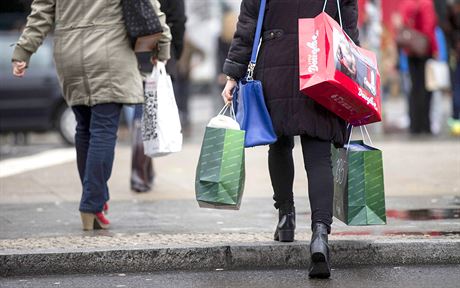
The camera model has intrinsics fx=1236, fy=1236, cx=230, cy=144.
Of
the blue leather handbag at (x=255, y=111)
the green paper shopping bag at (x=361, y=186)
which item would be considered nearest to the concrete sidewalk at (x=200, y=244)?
the green paper shopping bag at (x=361, y=186)

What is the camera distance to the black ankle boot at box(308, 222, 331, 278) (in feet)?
20.0

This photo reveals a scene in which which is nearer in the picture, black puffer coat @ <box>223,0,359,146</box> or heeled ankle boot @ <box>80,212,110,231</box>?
black puffer coat @ <box>223,0,359,146</box>

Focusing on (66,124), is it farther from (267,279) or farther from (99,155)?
(267,279)

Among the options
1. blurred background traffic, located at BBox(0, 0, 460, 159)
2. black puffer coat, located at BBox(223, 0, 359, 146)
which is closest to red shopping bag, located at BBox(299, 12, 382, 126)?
black puffer coat, located at BBox(223, 0, 359, 146)

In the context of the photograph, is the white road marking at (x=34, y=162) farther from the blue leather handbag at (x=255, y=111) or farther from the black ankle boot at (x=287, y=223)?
the blue leather handbag at (x=255, y=111)

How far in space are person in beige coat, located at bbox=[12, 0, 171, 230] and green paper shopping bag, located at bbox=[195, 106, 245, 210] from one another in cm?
132

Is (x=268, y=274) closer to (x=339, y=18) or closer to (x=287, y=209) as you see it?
(x=287, y=209)

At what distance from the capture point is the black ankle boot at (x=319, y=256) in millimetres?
6082

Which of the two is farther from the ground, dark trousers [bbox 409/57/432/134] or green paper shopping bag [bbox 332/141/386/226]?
green paper shopping bag [bbox 332/141/386/226]

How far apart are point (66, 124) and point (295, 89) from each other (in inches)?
443

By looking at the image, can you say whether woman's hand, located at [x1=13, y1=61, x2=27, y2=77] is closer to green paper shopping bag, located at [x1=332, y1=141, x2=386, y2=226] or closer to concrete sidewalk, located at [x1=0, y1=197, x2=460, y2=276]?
concrete sidewalk, located at [x1=0, y1=197, x2=460, y2=276]

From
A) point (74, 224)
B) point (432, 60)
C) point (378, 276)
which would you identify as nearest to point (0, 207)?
point (74, 224)

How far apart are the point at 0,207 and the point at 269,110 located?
123 inches

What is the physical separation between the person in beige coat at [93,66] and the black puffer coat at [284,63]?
129 centimetres
